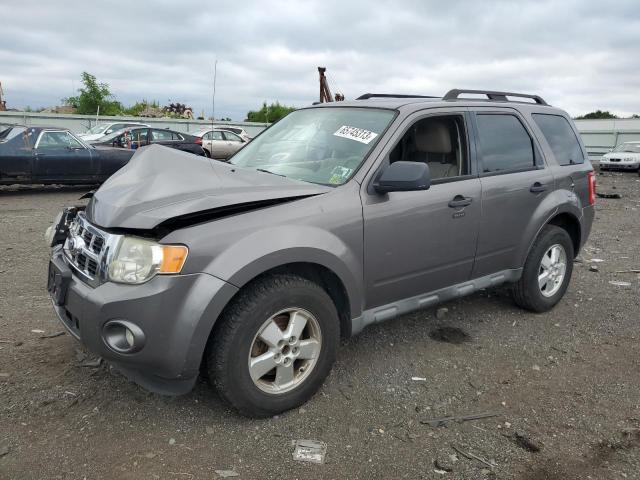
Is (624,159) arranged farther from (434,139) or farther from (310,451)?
(310,451)

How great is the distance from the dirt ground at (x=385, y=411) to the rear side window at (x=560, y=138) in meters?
1.44

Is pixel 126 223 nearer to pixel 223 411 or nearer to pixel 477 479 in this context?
pixel 223 411

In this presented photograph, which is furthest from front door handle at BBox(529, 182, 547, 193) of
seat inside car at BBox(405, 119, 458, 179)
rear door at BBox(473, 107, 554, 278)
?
seat inside car at BBox(405, 119, 458, 179)

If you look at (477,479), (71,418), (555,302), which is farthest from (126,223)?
(555,302)

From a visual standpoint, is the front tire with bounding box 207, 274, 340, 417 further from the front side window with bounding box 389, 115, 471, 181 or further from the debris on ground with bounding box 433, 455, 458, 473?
the front side window with bounding box 389, 115, 471, 181

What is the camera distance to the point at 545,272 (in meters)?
4.53

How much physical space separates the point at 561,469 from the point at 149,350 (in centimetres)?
211

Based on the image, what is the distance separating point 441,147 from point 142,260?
237 cm

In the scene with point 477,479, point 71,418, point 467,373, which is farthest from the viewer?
point 467,373

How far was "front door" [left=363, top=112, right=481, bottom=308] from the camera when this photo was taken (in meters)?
3.21

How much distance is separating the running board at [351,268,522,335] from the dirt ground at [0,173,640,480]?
42cm

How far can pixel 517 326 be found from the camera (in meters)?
4.37

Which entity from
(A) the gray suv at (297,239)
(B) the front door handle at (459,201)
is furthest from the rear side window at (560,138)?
(B) the front door handle at (459,201)

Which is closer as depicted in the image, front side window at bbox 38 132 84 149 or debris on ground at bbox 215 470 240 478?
debris on ground at bbox 215 470 240 478
